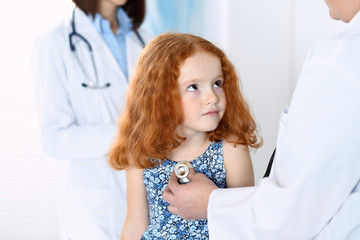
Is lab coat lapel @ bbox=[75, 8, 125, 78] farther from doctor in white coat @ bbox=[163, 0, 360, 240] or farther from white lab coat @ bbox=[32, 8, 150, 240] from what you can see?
doctor in white coat @ bbox=[163, 0, 360, 240]

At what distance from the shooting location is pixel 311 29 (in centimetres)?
202

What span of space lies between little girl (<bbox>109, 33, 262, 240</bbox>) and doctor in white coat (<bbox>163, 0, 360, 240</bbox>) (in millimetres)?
269

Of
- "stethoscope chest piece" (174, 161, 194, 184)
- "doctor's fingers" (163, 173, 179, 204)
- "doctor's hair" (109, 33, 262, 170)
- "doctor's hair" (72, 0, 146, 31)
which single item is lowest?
"doctor's fingers" (163, 173, 179, 204)

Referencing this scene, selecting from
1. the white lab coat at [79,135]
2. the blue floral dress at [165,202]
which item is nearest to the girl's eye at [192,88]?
the blue floral dress at [165,202]

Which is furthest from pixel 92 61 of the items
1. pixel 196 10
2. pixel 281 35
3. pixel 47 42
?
pixel 281 35

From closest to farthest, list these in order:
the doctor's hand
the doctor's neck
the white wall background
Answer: the doctor's hand < the doctor's neck < the white wall background

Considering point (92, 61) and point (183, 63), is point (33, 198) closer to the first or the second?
point (92, 61)

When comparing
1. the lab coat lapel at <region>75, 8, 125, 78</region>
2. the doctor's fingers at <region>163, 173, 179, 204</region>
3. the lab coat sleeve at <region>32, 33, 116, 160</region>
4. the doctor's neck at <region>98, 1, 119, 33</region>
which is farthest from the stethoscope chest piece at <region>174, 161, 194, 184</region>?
the doctor's neck at <region>98, 1, 119, 33</region>

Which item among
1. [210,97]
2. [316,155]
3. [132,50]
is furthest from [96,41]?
[316,155]

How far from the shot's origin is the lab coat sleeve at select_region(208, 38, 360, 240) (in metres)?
0.73

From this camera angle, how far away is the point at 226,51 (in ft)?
6.72

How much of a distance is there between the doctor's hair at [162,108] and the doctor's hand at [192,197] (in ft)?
0.44

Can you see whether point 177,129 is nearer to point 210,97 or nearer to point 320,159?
point 210,97

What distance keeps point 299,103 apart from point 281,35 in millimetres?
1461
